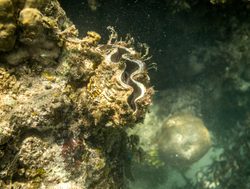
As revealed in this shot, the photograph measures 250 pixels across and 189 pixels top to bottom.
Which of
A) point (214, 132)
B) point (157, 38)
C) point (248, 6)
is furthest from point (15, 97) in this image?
point (214, 132)

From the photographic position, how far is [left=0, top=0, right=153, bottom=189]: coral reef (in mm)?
2873

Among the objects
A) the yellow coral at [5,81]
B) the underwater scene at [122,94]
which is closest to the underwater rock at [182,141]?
the underwater scene at [122,94]

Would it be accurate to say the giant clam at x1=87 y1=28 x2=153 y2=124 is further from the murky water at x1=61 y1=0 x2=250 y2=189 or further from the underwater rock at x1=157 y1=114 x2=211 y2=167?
the underwater rock at x1=157 y1=114 x2=211 y2=167

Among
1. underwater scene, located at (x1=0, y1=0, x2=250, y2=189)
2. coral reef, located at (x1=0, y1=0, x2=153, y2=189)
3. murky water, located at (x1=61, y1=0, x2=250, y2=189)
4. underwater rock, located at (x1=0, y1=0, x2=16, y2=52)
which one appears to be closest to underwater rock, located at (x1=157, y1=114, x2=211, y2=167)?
underwater scene, located at (x1=0, y1=0, x2=250, y2=189)

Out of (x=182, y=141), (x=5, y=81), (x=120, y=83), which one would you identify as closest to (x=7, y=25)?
(x=5, y=81)

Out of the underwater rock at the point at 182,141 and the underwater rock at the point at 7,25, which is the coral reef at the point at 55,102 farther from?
the underwater rock at the point at 182,141

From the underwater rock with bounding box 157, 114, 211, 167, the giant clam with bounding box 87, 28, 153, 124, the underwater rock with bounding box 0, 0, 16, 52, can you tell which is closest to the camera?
the underwater rock with bounding box 0, 0, 16, 52

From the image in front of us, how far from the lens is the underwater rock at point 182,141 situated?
22.5ft

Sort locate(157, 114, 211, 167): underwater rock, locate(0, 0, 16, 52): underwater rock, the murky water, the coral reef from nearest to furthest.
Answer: locate(0, 0, 16, 52): underwater rock, the coral reef, the murky water, locate(157, 114, 211, 167): underwater rock

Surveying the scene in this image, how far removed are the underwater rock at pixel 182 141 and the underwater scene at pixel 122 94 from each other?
0.02 meters

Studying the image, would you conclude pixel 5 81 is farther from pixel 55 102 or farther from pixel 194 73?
pixel 194 73

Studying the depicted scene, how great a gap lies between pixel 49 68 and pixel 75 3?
7.41 feet

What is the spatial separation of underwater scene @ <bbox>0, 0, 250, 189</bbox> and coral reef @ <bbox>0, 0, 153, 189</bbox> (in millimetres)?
11

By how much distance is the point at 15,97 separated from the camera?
9.68 feet
